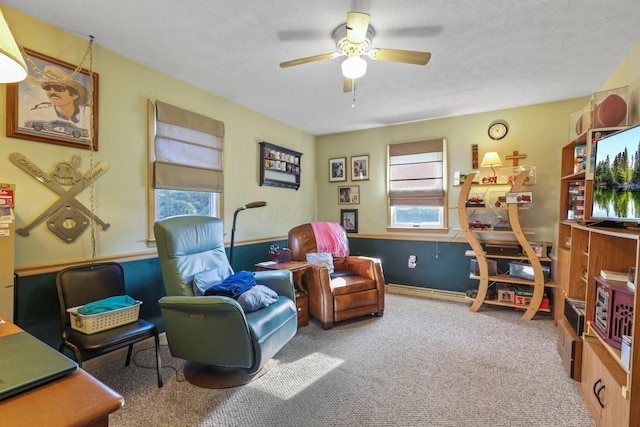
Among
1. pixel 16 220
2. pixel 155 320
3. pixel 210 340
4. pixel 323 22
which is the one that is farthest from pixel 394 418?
pixel 16 220

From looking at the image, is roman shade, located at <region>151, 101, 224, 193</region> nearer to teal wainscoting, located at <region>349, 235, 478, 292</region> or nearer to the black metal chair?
the black metal chair

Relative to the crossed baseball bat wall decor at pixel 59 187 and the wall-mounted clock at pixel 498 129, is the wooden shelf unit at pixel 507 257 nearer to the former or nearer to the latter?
the wall-mounted clock at pixel 498 129

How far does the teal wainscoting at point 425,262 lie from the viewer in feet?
12.4

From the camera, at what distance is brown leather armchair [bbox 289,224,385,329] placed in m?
2.90

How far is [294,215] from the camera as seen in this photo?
4.36 meters

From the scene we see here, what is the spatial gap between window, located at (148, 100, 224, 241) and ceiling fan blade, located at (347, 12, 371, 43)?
1746mm

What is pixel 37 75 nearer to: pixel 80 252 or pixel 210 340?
pixel 80 252

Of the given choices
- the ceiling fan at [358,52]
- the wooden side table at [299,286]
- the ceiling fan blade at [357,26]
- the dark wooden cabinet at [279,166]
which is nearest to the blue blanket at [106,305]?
the wooden side table at [299,286]

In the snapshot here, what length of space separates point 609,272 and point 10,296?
3394 millimetres

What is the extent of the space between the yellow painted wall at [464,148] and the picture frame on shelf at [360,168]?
7 cm

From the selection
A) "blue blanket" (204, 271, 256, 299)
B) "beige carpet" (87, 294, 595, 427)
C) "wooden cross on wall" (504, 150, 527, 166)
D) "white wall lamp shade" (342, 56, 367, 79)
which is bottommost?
"beige carpet" (87, 294, 595, 427)

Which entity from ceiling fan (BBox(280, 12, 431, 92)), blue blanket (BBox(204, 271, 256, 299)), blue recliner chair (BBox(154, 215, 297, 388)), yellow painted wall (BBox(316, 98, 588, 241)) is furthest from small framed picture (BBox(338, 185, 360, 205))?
ceiling fan (BBox(280, 12, 431, 92))

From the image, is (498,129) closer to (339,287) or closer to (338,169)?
(338,169)

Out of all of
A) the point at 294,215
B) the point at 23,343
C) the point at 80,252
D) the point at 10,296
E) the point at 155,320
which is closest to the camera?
the point at 23,343
